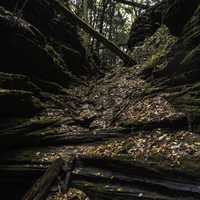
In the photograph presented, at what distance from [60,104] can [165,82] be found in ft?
14.7

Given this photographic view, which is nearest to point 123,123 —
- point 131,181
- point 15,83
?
point 131,181

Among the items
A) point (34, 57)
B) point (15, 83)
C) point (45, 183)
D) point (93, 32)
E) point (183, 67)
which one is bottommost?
point (45, 183)

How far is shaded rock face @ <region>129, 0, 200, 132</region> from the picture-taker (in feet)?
32.6

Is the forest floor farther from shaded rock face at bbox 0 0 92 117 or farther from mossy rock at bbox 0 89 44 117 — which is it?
shaded rock face at bbox 0 0 92 117

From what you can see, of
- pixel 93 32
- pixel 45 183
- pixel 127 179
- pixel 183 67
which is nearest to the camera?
pixel 127 179

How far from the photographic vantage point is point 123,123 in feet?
35.2

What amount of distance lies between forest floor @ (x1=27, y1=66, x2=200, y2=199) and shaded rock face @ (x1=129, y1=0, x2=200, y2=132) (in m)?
0.41

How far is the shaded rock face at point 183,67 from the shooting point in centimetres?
995

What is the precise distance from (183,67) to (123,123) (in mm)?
3066

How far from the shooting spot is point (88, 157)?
30.9 feet

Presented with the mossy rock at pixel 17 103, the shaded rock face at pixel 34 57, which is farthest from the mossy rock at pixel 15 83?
the mossy rock at pixel 17 103

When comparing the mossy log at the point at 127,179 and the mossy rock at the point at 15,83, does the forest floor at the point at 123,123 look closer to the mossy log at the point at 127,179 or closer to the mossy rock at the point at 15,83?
the mossy log at the point at 127,179

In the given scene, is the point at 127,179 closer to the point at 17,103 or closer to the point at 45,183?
the point at 45,183

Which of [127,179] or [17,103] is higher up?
[17,103]
